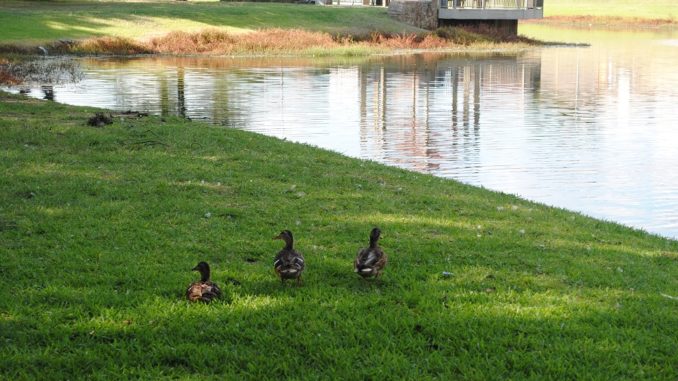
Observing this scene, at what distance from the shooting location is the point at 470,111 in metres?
32.3

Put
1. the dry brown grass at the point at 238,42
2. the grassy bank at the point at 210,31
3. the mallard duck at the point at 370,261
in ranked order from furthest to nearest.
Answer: the dry brown grass at the point at 238,42 < the grassy bank at the point at 210,31 < the mallard duck at the point at 370,261

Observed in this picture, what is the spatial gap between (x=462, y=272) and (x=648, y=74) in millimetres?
40803

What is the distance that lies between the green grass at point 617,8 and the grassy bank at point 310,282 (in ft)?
367

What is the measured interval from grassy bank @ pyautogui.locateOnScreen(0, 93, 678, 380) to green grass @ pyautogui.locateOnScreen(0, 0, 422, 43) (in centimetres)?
4302

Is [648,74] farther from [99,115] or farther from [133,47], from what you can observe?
[99,115]

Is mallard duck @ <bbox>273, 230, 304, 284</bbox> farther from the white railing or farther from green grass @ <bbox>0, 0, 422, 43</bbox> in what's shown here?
the white railing

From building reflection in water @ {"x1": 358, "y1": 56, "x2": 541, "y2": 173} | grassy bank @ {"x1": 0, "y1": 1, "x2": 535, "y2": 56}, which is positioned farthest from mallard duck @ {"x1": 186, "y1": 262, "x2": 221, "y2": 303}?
grassy bank @ {"x1": 0, "y1": 1, "x2": 535, "y2": 56}

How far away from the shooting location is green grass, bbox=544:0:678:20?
119 metres

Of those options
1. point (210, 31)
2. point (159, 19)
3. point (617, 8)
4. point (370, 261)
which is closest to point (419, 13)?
point (210, 31)

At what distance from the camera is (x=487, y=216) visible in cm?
1291

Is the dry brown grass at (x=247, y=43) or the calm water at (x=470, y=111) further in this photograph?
the dry brown grass at (x=247, y=43)

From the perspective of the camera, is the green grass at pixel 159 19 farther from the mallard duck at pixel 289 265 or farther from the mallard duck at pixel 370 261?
the mallard duck at pixel 370 261

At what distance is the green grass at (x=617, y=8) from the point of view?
119438 mm

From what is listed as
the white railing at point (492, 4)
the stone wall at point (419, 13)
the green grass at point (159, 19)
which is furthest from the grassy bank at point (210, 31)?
the white railing at point (492, 4)
